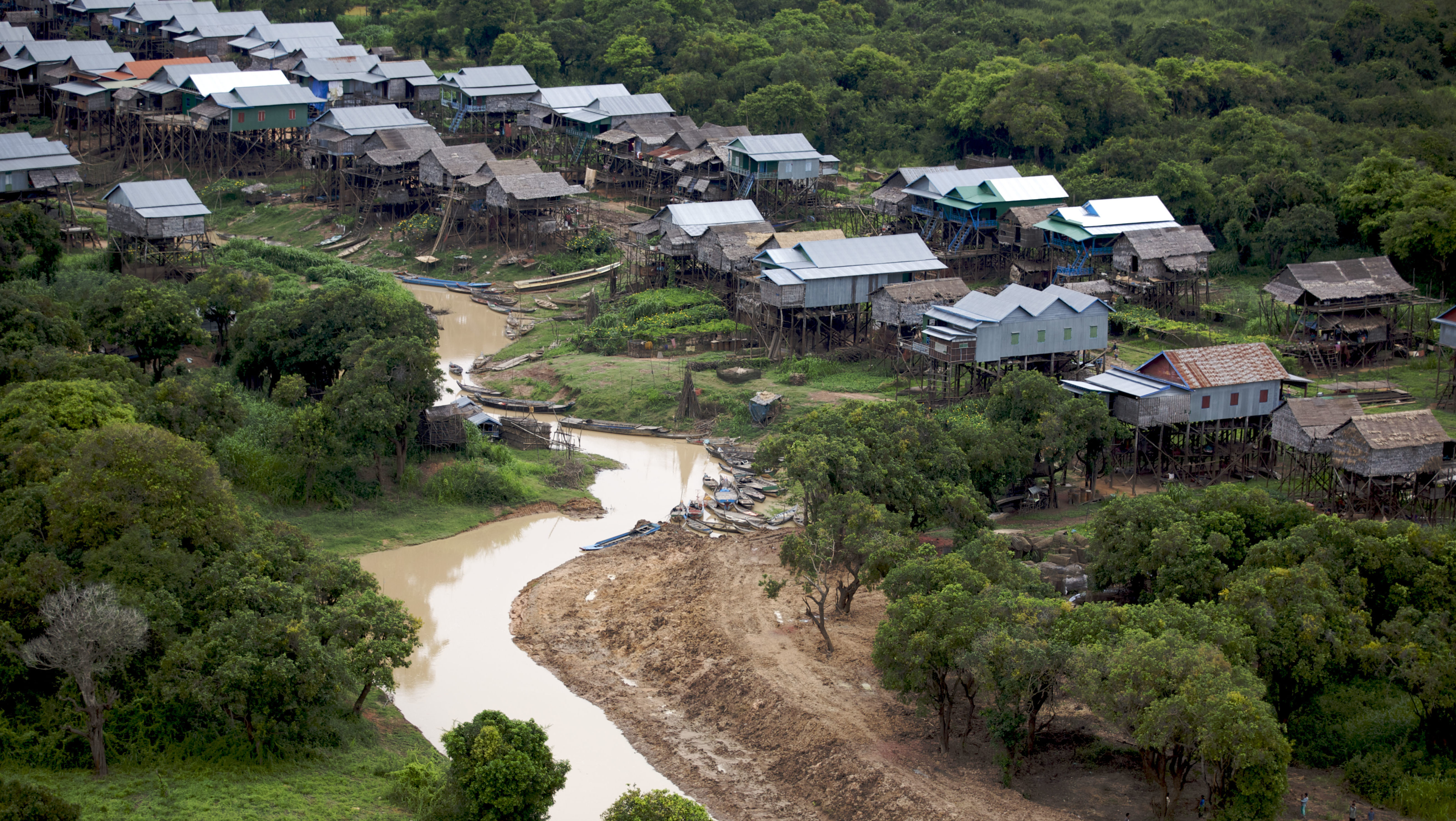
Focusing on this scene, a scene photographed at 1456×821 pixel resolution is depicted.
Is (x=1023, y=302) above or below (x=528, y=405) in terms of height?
above

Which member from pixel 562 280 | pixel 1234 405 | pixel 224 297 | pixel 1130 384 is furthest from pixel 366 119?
pixel 1234 405

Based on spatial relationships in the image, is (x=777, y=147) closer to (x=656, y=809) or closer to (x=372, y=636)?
(x=372, y=636)

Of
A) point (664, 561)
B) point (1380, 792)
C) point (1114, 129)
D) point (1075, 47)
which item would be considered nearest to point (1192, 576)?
point (1380, 792)

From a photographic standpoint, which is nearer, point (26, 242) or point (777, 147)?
point (26, 242)

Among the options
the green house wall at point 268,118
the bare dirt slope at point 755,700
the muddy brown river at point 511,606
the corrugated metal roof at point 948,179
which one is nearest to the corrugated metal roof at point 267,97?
the green house wall at point 268,118

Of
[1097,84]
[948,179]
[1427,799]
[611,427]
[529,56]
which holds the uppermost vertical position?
[529,56]
